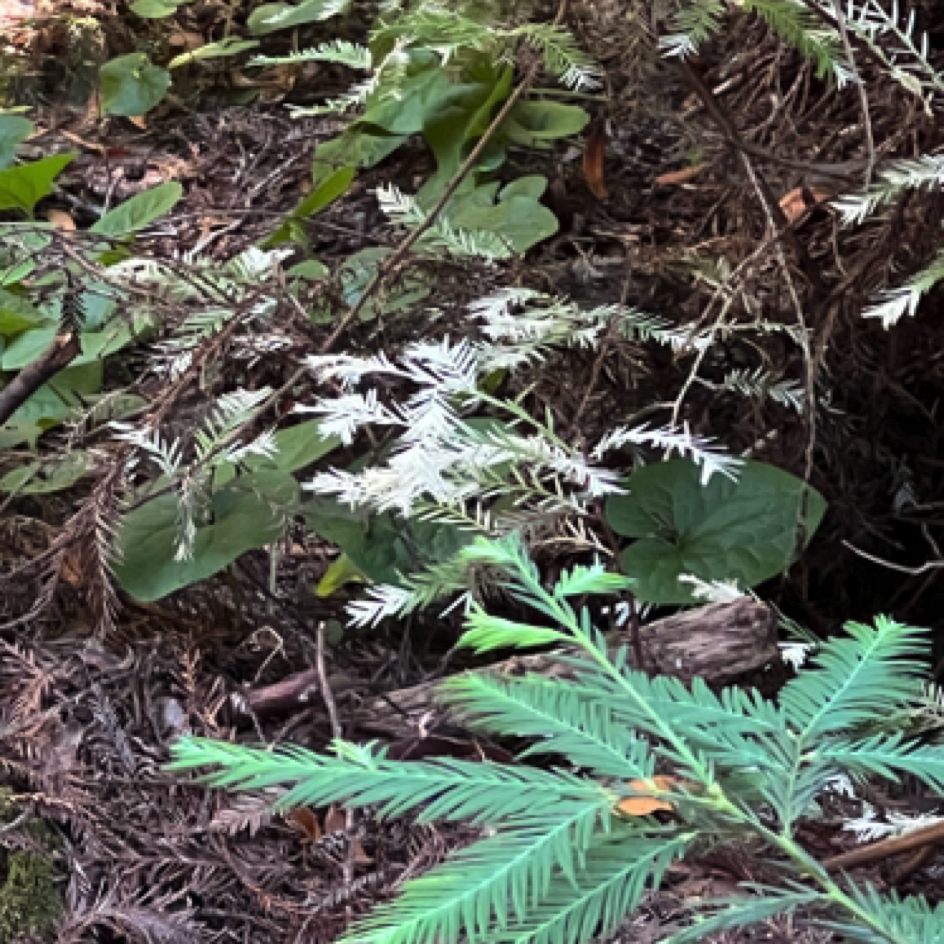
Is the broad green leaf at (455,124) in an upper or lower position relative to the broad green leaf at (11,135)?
upper

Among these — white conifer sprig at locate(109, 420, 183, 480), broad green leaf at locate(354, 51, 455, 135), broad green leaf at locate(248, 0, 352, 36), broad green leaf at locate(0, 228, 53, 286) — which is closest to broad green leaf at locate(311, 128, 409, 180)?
broad green leaf at locate(354, 51, 455, 135)

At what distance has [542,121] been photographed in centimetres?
156

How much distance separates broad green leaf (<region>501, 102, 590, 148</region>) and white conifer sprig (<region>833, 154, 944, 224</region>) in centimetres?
62

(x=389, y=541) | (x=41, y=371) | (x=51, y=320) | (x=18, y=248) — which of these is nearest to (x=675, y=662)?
(x=389, y=541)

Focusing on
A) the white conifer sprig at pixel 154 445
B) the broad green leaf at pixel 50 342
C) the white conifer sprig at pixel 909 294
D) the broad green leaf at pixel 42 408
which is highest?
the white conifer sprig at pixel 909 294

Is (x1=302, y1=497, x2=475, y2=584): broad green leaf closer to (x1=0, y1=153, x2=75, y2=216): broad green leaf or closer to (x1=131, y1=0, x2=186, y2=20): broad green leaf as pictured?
(x1=0, y1=153, x2=75, y2=216): broad green leaf

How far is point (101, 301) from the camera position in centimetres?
140

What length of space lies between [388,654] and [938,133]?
760 millimetres

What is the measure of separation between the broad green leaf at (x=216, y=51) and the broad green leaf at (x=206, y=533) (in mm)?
1310

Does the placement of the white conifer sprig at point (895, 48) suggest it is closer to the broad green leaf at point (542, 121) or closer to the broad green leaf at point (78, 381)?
the broad green leaf at point (542, 121)

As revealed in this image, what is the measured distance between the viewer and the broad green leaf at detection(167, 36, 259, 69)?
2129 millimetres

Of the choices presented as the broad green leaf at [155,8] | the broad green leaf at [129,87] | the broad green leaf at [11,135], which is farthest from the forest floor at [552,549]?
the broad green leaf at [155,8]

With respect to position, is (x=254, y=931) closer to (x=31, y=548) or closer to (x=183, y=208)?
(x=31, y=548)

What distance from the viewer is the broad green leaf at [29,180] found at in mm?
1465
